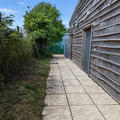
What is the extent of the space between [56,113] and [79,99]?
706mm

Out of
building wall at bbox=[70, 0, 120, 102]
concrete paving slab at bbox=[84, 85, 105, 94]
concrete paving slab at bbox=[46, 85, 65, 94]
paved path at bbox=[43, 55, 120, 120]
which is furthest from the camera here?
concrete paving slab at bbox=[84, 85, 105, 94]

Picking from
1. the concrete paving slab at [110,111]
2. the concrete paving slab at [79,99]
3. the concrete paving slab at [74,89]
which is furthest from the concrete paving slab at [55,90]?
the concrete paving slab at [110,111]

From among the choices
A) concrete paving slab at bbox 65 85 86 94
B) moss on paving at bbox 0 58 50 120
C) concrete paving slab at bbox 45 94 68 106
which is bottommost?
concrete paving slab at bbox 65 85 86 94

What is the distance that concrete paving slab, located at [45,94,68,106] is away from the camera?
227 centimetres

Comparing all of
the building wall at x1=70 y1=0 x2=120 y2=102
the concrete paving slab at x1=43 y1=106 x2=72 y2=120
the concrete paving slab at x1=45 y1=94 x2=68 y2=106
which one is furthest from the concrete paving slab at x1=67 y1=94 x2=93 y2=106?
the building wall at x1=70 y1=0 x2=120 y2=102

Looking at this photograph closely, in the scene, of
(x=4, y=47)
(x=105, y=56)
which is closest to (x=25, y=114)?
(x=4, y=47)

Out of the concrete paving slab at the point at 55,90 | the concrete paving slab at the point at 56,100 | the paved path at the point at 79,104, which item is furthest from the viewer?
the concrete paving slab at the point at 55,90

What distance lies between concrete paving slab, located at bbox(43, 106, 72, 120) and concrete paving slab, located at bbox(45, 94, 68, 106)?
0.48 feet

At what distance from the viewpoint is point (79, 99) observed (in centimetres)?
245

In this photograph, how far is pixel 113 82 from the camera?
2.50m

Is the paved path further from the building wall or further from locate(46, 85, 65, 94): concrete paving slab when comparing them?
the building wall

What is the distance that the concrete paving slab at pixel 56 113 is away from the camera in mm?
1825

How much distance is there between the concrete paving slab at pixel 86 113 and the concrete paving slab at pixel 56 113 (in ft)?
0.39

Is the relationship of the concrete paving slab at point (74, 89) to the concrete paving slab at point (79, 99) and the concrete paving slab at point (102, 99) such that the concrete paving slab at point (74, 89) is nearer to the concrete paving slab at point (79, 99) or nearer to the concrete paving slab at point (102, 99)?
the concrete paving slab at point (79, 99)
